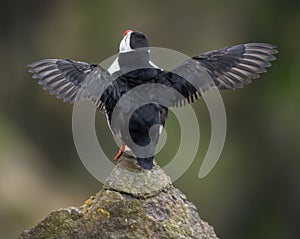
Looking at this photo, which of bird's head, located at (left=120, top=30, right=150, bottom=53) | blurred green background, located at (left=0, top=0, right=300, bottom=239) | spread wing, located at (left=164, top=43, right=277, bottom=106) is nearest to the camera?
bird's head, located at (left=120, top=30, right=150, bottom=53)

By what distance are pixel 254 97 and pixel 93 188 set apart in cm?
251

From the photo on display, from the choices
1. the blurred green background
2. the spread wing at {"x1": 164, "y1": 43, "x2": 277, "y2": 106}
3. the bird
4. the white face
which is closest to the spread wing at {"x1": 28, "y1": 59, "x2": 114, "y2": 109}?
the bird

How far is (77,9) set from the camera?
12.6 m

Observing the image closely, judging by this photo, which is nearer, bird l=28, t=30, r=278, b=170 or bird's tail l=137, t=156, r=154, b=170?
bird's tail l=137, t=156, r=154, b=170

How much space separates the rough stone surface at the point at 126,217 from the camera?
4.72 meters

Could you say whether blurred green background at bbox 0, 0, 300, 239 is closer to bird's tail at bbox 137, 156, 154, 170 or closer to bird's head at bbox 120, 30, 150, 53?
bird's head at bbox 120, 30, 150, 53

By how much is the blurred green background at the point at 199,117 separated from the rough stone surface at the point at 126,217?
20.2 ft

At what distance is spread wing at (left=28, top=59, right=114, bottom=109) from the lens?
5410mm

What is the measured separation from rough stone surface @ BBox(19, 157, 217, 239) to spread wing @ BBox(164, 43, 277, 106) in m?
0.87

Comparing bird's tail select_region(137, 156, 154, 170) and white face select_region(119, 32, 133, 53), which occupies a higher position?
white face select_region(119, 32, 133, 53)

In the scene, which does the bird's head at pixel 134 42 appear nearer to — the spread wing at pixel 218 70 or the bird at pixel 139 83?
the bird at pixel 139 83

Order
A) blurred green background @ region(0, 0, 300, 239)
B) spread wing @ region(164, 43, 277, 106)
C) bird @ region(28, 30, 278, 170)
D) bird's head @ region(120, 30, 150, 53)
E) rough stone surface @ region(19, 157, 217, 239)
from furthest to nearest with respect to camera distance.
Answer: blurred green background @ region(0, 0, 300, 239), spread wing @ region(164, 43, 277, 106), bird's head @ region(120, 30, 150, 53), bird @ region(28, 30, 278, 170), rough stone surface @ region(19, 157, 217, 239)

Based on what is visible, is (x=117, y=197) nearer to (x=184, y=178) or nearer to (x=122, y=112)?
(x=122, y=112)

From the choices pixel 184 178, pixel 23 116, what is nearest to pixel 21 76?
pixel 23 116
